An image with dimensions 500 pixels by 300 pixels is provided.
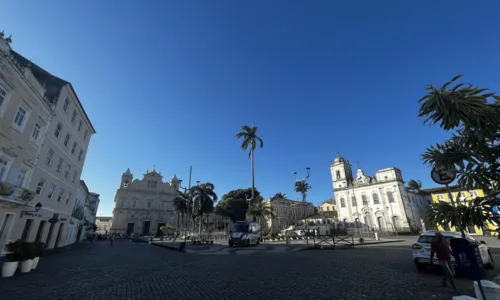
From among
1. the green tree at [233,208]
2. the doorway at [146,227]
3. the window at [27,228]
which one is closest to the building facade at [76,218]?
the window at [27,228]

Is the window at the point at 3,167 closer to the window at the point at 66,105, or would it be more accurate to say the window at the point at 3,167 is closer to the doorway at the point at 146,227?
the window at the point at 66,105

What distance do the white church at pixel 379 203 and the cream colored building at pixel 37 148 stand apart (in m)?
52.7

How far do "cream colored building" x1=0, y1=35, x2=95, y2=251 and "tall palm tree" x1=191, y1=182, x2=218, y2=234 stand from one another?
86.8 ft

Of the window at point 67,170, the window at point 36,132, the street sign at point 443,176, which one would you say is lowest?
the street sign at point 443,176

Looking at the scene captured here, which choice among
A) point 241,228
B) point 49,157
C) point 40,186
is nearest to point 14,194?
point 40,186

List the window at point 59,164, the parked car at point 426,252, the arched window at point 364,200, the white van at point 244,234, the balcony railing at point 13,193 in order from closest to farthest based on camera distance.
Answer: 1. the parked car at point 426,252
2. the balcony railing at point 13,193
3. the window at point 59,164
4. the white van at point 244,234
5. the arched window at point 364,200

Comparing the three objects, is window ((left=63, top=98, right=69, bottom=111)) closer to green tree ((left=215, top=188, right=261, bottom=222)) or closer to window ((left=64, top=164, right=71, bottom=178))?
window ((left=64, top=164, right=71, bottom=178))

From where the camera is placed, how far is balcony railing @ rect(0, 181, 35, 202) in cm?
1296

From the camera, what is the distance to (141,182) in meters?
70.4

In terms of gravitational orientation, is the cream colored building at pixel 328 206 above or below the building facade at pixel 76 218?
above

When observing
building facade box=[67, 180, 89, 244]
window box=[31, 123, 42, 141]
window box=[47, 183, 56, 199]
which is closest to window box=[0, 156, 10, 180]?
window box=[31, 123, 42, 141]

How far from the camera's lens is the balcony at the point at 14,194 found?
12977 millimetres

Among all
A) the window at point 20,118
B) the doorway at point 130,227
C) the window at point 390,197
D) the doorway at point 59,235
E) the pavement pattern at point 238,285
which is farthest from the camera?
the doorway at point 130,227

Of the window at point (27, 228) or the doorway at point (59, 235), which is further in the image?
the doorway at point (59, 235)
